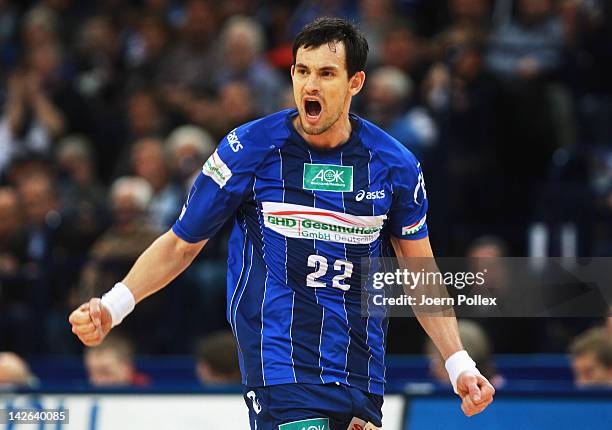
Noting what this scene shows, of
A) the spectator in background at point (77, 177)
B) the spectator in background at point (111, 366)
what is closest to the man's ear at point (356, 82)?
the spectator in background at point (111, 366)

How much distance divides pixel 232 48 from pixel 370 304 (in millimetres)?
6456

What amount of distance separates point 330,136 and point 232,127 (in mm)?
5459

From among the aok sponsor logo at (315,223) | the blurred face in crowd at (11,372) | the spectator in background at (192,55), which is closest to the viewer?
the aok sponsor logo at (315,223)

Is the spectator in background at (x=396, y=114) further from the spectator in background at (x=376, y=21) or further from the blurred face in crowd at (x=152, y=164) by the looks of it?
the blurred face in crowd at (x=152, y=164)

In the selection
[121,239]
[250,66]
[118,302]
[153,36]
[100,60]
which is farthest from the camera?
[100,60]

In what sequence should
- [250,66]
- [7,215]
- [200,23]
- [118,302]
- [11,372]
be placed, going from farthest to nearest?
[200,23] → [250,66] → [7,215] → [11,372] → [118,302]

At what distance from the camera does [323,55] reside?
15.6 feet

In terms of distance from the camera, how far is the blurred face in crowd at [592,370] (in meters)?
7.13

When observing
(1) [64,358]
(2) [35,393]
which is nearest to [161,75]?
(1) [64,358]

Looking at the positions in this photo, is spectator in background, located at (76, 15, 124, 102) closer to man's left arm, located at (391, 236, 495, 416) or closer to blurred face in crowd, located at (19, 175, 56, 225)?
blurred face in crowd, located at (19, 175, 56, 225)

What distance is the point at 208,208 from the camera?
4.93 m

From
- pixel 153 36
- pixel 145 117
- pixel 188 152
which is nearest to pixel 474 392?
pixel 188 152

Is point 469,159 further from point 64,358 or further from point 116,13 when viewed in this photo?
point 116,13

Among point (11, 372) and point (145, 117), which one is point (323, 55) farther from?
point (145, 117)
